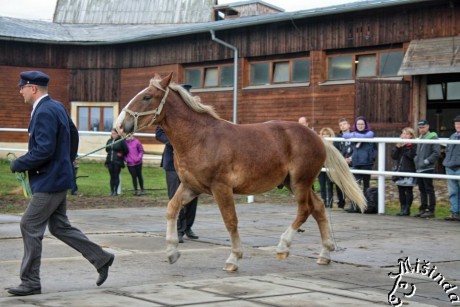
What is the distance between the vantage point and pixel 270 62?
2981 cm

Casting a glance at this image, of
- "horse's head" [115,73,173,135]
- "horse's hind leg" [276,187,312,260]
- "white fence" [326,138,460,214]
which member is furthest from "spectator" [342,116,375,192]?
"horse's head" [115,73,173,135]

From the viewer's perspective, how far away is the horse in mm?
8570

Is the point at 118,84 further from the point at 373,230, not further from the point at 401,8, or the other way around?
the point at 373,230

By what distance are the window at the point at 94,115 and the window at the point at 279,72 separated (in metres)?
8.44

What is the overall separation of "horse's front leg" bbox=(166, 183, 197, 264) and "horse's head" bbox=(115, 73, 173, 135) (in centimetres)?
82

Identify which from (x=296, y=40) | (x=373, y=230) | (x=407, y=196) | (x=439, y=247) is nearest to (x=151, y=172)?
(x=296, y=40)

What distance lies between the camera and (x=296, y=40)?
2848 cm

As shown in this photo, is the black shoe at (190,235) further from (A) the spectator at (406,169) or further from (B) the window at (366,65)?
(B) the window at (366,65)

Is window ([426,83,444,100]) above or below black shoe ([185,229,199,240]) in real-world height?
above

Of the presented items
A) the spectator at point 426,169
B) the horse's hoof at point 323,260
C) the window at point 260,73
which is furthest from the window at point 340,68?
the horse's hoof at point 323,260

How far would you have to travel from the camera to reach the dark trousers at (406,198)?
49.4 feet

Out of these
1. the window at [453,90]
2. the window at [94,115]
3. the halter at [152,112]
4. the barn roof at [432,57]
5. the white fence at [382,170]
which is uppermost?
the barn roof at [432,57]

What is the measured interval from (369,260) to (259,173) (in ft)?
5.38

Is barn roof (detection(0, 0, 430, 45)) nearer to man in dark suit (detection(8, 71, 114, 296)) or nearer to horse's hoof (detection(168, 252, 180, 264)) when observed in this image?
horse's hoof (detection(168, 252, 180, 264))
